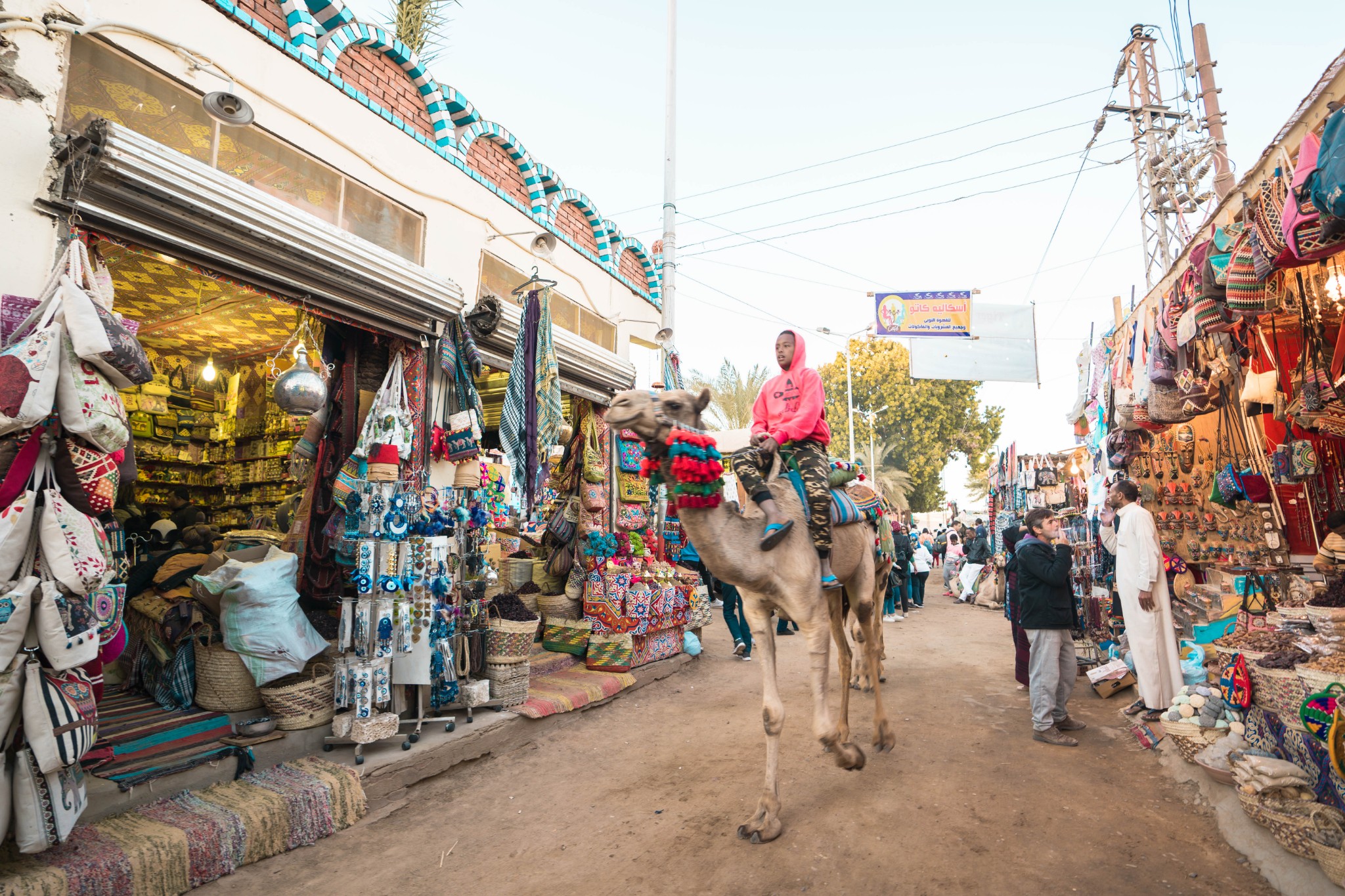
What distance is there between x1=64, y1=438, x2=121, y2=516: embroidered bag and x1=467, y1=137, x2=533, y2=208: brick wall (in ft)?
14.6

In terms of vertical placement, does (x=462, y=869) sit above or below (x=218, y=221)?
below

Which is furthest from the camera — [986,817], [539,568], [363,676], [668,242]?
[668,242]

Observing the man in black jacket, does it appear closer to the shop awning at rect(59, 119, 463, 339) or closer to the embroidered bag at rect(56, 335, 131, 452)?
the shop awning at rect(59, 119, 463, 339)

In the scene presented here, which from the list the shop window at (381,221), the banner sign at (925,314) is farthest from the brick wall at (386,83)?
the banner sign at (925,314)

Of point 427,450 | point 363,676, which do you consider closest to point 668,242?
point 427,450

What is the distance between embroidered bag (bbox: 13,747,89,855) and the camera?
2.79 m

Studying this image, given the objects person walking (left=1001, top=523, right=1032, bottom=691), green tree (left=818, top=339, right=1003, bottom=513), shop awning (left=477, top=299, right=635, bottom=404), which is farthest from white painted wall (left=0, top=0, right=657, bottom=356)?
green tree (left=818, top=339, right=1003, bottom=513)

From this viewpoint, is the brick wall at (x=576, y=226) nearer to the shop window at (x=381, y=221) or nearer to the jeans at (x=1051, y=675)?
the shop window at (x=381, y=221)

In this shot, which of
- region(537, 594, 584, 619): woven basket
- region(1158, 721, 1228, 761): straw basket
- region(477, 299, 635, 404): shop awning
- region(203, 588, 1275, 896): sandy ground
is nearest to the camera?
region(203, 588, 1275, 896): sandy ground

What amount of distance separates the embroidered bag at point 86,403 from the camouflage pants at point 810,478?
11.3ft

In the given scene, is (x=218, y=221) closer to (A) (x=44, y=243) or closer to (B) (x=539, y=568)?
(A) (x=44, y=243)

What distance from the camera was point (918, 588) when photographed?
14.7m

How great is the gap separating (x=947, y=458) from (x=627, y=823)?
103 ft

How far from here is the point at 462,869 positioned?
335 centimetres
